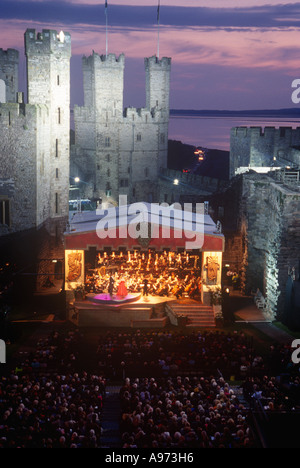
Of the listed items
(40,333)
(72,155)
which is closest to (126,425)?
(40,333)

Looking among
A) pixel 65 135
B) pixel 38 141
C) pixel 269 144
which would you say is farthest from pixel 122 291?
pixel 269 144

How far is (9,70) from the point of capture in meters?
59.8

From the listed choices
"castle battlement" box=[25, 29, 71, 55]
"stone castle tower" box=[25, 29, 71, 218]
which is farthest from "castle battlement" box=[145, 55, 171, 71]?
"castle battlement" box=[25, 29, 71, 55]

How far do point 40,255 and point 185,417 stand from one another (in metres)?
23.9

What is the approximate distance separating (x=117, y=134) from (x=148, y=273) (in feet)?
99.8

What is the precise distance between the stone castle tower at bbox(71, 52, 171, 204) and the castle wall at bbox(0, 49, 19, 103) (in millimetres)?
7862

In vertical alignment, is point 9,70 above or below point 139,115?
above

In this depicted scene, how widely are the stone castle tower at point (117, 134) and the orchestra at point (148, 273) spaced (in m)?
24.6

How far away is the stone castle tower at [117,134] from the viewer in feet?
210

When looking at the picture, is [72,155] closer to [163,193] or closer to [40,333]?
[163,193]

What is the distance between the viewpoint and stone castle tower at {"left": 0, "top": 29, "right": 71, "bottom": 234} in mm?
39312

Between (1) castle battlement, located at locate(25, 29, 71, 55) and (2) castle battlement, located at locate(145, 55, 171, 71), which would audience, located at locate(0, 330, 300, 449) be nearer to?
(1) castle battlement, located at locate(25, 29, 71, 55)
